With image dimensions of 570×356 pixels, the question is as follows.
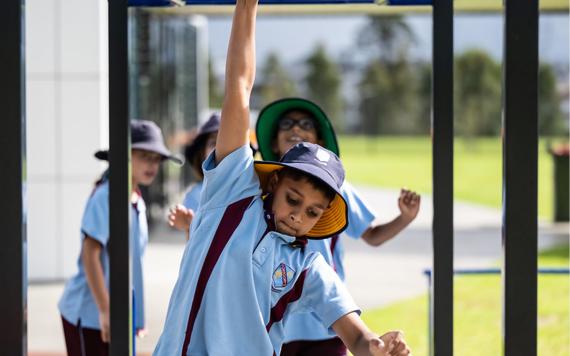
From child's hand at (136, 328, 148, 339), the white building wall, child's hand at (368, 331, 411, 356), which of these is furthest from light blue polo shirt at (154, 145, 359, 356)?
the white building wall

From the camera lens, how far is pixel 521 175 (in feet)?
8.29

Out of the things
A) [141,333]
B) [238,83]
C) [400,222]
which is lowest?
[141,333]

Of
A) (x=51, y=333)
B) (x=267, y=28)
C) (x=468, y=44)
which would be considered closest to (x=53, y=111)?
(x=51, y=333)

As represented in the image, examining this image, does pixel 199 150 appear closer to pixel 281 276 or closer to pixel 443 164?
pixel 443 164

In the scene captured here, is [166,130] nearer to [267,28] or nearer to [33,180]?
[33,180]

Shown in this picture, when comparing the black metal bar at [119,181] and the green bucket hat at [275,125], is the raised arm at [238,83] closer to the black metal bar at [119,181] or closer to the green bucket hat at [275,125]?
the black metal bar at [119,181]

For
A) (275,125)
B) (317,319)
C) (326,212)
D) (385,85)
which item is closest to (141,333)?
(317,319)

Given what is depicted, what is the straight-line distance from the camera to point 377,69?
64.8 m

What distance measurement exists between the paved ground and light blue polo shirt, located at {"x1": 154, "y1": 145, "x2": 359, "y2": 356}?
411 centimetres

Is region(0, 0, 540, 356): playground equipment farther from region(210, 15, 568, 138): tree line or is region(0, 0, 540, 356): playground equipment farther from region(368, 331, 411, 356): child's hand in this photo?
region(210, 15, 568, 138): tree line

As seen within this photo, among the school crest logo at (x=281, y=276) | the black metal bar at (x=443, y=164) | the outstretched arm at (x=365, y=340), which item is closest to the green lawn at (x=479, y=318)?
the black metal bar at (x=443, y=164)

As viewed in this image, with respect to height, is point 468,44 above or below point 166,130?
above

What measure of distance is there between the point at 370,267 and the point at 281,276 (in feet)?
27.6

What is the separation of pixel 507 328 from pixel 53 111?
7.08 m
